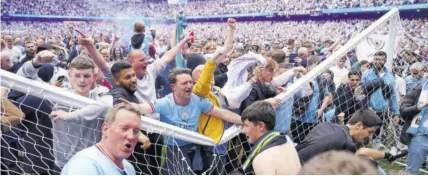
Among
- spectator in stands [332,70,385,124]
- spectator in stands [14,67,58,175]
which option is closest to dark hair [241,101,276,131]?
spectator in stands [14,67,58,175]

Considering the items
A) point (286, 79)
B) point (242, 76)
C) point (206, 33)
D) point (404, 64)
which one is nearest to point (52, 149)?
point (242, 76)

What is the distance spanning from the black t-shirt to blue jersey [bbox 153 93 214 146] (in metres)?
0.87

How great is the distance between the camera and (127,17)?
36844 millimetres

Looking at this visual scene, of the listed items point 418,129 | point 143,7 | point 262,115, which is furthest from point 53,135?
point 143,7

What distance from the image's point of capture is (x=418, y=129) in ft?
15.6

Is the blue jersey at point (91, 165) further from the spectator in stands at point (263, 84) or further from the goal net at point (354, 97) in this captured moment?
the goal net at point (354, 97)

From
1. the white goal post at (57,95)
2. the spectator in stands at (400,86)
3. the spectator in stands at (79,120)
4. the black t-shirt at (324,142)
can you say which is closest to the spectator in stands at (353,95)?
the spectator in stands at (400,86)

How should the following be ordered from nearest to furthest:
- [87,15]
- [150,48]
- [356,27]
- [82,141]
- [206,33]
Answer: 1. [82,141]
2. [150,48]
3. [356,27]
4. [206,33]
5. [87,15]

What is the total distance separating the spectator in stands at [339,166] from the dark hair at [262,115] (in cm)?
163

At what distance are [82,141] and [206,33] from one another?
3214cm

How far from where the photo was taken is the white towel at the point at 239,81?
157 inches

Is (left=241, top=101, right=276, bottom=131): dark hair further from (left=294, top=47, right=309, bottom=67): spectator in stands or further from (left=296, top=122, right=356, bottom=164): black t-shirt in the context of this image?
(left=294, top=47, right=309, bottom=67): spectator in stands

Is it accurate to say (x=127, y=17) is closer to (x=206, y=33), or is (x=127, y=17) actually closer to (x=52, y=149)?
(x=206, y=33)

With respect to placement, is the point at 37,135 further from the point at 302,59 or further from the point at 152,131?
the point at 302,59
